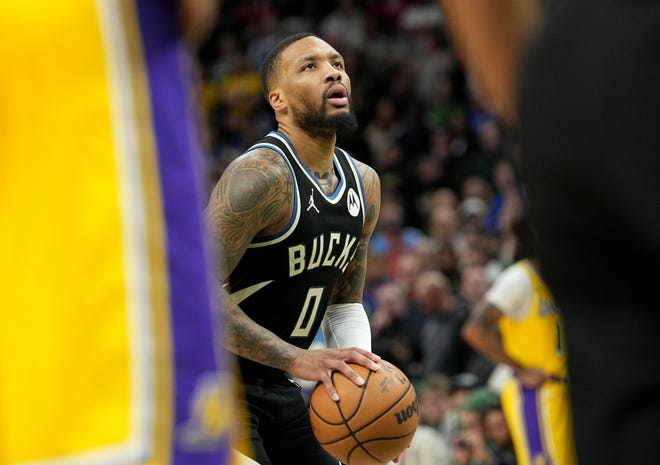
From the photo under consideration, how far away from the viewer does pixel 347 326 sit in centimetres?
537

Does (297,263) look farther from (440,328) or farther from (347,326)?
(440,328)

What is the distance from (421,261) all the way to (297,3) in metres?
9.74

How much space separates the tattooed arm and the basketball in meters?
0.04

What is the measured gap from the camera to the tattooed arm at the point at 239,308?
4.69 m

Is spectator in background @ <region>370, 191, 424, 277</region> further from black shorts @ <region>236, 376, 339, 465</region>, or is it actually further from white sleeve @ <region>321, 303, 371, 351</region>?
black shorts @ <region>236, 376, 339, 465</region>

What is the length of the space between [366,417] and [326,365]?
27cm

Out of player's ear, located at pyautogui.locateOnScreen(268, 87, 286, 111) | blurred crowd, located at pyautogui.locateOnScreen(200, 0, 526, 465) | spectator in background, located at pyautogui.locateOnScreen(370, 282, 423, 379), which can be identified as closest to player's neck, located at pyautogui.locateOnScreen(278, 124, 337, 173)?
player's ear, located at pyautogui.locateOnScreen(268, 87, 286, 111)

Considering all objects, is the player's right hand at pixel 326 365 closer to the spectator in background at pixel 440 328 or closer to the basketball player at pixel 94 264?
the basketball player at pixel 94 264

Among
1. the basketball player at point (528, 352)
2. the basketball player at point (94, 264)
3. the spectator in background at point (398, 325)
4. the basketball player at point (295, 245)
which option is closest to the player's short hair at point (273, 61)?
the basketball player at point (295, 245)

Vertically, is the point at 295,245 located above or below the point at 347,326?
above

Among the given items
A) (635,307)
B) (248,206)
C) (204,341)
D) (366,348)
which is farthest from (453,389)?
(635,307)

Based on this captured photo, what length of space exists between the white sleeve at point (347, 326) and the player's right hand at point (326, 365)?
521mm

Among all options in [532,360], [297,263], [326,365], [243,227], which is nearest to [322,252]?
[297,263]

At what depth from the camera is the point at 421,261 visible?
11.9 m
